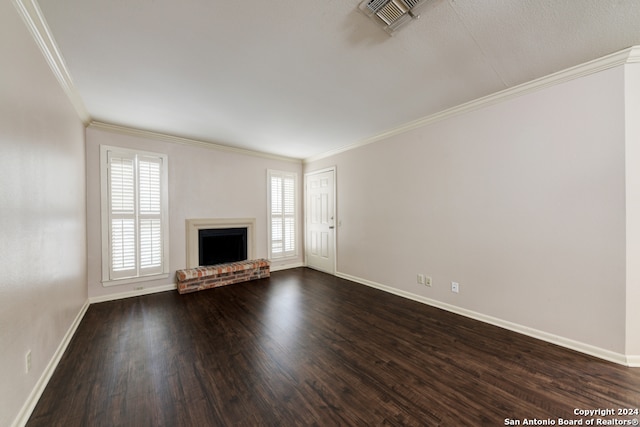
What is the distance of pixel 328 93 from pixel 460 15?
1.29m

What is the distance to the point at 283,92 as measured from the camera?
2.55 metres

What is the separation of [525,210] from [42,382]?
430cm

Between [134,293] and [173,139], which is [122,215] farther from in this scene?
[173,139]

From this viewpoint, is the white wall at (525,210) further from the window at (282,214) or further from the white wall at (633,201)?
the window at (282,214)

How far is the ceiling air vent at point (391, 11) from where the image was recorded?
4.86ft

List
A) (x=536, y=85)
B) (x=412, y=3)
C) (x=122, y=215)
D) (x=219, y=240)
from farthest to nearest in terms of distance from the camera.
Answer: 1. (x=219, y=240)
2. (x=122, y=215)
3. (x=536, y=85)
4. (x=412, y=3)

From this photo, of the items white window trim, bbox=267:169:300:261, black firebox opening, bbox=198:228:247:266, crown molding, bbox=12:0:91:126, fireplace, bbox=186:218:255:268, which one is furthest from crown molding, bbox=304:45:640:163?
→ crown molding, bbox=12:0:91:126

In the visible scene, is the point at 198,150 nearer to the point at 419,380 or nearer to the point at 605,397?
the point at 419,380

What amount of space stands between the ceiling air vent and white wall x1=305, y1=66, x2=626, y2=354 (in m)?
1.71

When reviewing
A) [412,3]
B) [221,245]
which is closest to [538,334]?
[412,3]

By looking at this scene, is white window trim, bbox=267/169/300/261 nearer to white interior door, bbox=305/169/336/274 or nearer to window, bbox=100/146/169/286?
white interior door, bbox=305/169/336/274

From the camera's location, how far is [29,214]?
1.56 metres

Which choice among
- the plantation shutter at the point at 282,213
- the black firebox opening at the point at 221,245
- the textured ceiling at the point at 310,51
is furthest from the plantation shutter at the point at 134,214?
the plantation shutter at the point at 282,213

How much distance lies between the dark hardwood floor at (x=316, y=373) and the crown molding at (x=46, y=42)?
2.46 metres
